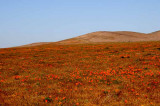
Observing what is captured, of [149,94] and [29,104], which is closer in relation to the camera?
[29,104]

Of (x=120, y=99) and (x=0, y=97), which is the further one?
(x=0, y=97)

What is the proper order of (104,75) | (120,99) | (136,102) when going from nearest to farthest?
(136,102) → (120,99) → (104,75)

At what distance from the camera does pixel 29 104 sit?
827 cm

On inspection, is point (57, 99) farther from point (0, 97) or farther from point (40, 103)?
point (0, 97)

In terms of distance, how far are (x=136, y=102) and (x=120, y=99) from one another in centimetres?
91

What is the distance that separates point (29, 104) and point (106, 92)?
4.82 metres

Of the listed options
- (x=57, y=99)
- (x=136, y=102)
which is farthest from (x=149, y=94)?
(x=57, y=99)

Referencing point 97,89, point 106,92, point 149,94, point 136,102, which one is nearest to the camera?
point 136,102

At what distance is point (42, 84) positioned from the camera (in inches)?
475

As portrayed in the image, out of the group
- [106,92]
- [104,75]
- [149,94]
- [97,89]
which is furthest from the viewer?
[104,75]

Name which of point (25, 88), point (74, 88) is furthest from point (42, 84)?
point (74, 88)

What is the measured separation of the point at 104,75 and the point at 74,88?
14.4 ft

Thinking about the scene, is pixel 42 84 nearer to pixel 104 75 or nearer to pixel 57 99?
pixel 57 99

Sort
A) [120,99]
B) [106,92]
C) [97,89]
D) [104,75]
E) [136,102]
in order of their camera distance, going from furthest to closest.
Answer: [104,75]
[97,89]
[106,92]
[120,99]
[136,102]
